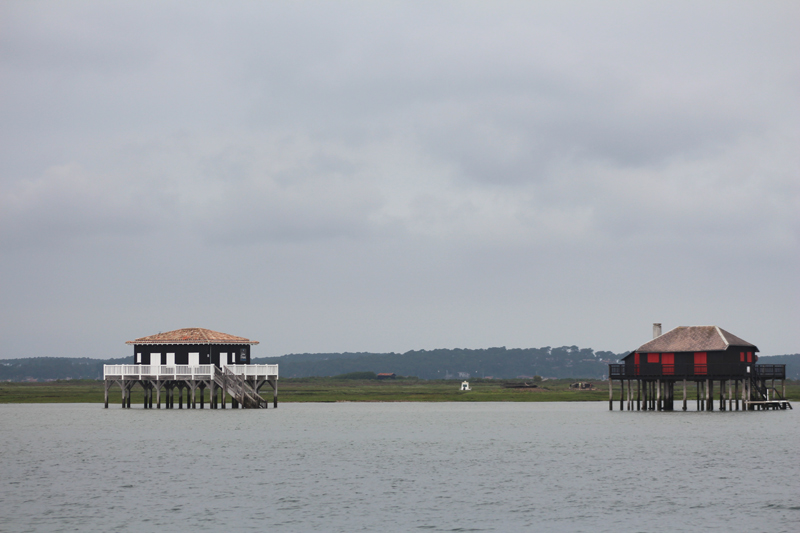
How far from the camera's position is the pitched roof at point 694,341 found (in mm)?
91188

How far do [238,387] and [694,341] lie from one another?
43.8 m

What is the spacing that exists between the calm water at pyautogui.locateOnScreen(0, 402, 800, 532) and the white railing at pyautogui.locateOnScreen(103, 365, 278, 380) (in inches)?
247

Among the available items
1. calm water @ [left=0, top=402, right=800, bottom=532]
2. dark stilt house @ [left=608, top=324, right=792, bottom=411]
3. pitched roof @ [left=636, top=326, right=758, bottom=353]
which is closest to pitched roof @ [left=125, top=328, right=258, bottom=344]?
calm water @ [left=0, top=402, right=800, bottom=532]

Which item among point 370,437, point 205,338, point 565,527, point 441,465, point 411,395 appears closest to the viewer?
point 565,527

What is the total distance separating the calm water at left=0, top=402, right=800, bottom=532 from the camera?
35.6 metres

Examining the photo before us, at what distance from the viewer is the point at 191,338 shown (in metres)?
90.3

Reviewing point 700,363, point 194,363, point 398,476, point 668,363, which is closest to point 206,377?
point 194,363

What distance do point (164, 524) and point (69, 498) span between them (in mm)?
7830

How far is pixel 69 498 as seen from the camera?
132 ft

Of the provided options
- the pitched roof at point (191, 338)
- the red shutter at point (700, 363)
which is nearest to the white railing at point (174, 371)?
the pitched roof at point (191, 338)

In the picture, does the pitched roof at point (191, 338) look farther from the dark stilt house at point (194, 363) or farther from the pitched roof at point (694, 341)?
the pitched roof at point (694, 341)

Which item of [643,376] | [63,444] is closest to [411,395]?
[643,376]

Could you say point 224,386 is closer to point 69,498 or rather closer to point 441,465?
point 441,465

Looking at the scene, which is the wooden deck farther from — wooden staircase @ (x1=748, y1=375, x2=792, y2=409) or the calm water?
wooden staircase @ (x1=748, y1=375, x2=792, y2=409)
